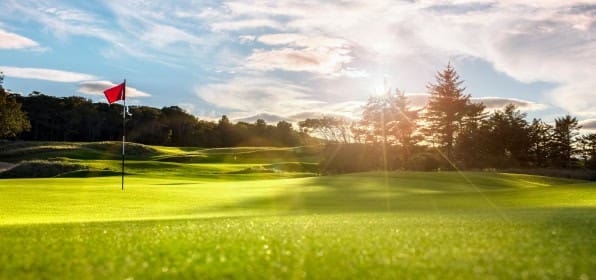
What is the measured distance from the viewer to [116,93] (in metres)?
33.6

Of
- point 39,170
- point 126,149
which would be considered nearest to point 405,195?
point 39,170

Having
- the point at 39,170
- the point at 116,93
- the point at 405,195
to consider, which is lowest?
the point at 405,195

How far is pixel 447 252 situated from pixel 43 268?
5.37 meters

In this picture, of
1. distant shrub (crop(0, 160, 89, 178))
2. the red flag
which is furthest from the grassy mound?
the red flag

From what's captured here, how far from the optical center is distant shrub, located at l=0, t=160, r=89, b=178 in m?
61.5

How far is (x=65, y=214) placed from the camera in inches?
843

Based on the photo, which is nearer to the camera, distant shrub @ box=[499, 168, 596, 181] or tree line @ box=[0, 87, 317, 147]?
distant shrub @ box=[499, 168, 596, 181]

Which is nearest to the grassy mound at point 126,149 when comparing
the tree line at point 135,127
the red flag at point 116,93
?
the tree line at point 135,127

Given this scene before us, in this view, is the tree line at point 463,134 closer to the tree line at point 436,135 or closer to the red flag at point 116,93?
the tree line at point 436,135

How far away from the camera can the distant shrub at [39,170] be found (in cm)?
6153

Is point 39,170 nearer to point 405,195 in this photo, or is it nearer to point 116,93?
point 116,93

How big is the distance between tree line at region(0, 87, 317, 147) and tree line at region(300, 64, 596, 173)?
2083 inches

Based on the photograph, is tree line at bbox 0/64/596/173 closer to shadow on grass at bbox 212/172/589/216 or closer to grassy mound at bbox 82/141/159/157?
grassy mound at bbox 82/141/159/157

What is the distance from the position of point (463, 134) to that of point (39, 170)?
219 ft
